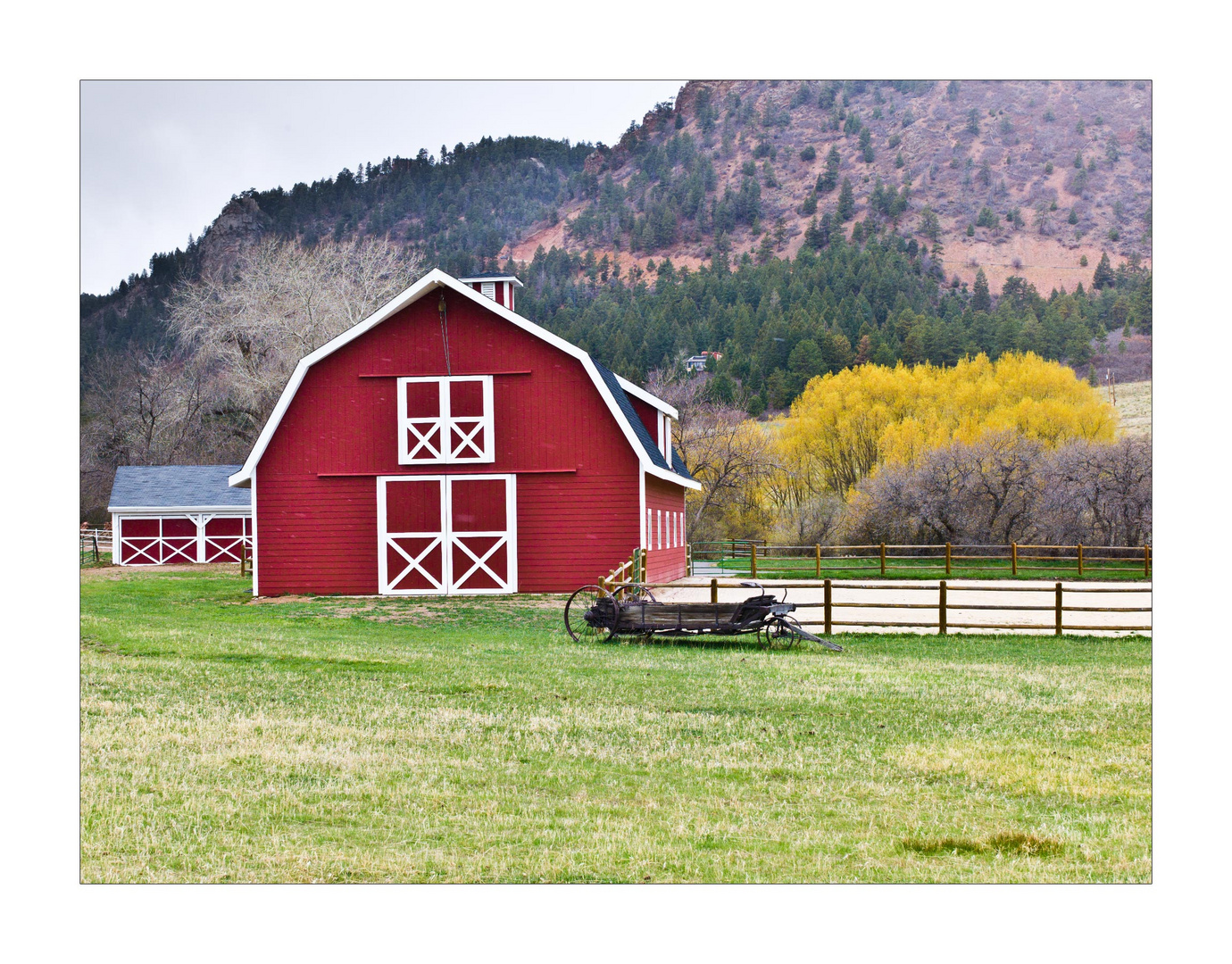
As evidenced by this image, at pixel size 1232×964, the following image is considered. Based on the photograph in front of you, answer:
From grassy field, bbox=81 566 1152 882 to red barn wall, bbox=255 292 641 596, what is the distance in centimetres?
952

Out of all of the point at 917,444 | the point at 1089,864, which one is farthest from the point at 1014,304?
the point at 1089,864

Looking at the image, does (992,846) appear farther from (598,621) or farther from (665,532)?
(665,532)

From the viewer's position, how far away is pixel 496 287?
27.0 m

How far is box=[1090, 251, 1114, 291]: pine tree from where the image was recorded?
44.7 m

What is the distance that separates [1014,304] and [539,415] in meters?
46.2

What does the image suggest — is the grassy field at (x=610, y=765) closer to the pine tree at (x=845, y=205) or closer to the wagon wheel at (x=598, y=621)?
the wagon wheel at (x=598, y=621)

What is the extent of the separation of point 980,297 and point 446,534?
53.8 meters

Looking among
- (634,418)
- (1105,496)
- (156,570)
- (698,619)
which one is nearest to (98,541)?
(156,570)

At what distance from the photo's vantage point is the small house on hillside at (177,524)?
135 ft

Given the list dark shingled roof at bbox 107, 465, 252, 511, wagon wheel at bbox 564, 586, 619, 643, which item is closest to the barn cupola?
wagon wheel at bbox 564, 586, 619, 643

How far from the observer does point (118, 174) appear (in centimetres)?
1697

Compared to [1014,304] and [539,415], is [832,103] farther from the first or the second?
[539,415]

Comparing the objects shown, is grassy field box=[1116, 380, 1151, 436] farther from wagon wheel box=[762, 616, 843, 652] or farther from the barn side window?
wagon wheel box=[762, 616, 843, 652]

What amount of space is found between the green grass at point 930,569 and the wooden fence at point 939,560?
26 millimetres
